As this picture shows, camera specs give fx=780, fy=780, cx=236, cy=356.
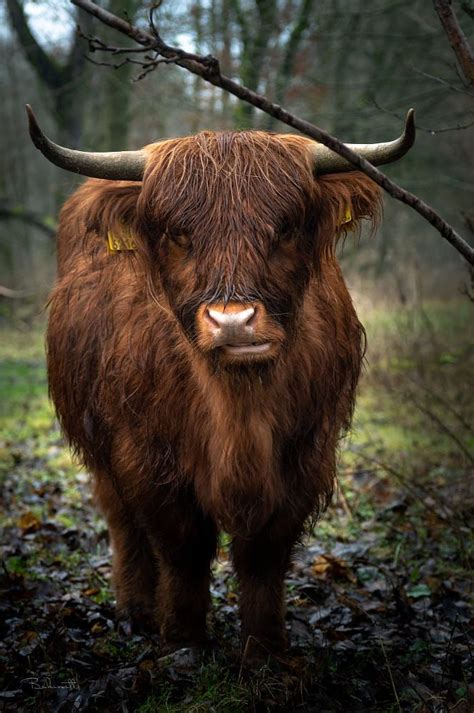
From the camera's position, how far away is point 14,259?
22.4 m

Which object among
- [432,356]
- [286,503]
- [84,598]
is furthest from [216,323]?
[432,356]

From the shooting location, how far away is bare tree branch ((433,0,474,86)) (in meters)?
2.65

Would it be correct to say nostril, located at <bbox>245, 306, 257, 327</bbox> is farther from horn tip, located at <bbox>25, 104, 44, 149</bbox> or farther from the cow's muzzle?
horn tip, located at <bbox>25, 104, 44, 149</bbox>

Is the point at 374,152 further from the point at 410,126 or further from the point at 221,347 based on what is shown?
the point at 221,347

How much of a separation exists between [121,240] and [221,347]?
0.85m

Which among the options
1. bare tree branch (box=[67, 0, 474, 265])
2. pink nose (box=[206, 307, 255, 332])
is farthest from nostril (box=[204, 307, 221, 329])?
bare tree branch (box=[67, 0, 474, 265])

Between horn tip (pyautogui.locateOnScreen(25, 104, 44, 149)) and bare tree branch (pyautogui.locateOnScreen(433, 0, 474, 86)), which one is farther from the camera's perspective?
bare tree branch (pyautogui.locateOnScreen(433, 0, 474, 86))

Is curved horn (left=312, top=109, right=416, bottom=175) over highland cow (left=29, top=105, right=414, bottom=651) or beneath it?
over

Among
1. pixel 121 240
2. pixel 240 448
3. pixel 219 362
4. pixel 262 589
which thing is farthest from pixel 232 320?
pixel 262 589

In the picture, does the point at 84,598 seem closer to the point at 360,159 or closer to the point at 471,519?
the point at 471,519

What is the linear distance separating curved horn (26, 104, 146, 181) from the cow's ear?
0.69 metres

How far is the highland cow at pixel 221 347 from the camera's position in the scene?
105 inches

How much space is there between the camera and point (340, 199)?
293 cm

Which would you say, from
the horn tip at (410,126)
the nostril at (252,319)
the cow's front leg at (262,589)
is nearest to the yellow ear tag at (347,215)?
the horn tip at (410,126)
